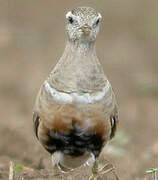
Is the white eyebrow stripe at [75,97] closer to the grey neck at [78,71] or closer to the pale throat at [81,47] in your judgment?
the grey neck at [78,71]

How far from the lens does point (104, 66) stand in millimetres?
13797

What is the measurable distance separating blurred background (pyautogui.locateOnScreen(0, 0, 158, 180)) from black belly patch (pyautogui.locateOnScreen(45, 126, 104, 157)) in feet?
2.25

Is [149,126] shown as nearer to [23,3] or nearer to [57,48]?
[57,48]

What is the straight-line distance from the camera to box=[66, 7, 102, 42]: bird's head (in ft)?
24.2

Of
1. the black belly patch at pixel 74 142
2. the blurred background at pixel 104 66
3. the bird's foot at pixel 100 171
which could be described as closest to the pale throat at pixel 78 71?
the black belly patch at pixel 74 142

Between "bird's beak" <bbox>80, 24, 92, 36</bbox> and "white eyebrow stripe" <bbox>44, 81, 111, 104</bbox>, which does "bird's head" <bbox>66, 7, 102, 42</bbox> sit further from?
"white eyebrow stripe" <bbox>44, 81, 111, 104</bbox>

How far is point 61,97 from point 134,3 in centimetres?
1000

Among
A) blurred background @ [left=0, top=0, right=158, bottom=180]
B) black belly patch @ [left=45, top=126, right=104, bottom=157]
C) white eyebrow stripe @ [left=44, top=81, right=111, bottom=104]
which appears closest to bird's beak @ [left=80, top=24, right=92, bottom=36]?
white eyebrow stripe @ [left=44, top=81, right=111, bottom=104]

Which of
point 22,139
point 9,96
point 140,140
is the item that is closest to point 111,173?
point 22,139

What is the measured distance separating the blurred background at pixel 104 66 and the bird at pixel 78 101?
84 cm

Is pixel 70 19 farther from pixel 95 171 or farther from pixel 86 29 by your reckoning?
pixel 95 171

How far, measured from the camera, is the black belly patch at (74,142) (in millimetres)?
7406

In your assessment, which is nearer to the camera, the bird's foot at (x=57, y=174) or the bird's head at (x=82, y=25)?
the bird's head at (x=82, y=25)

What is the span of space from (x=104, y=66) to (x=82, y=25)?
6.41 m
